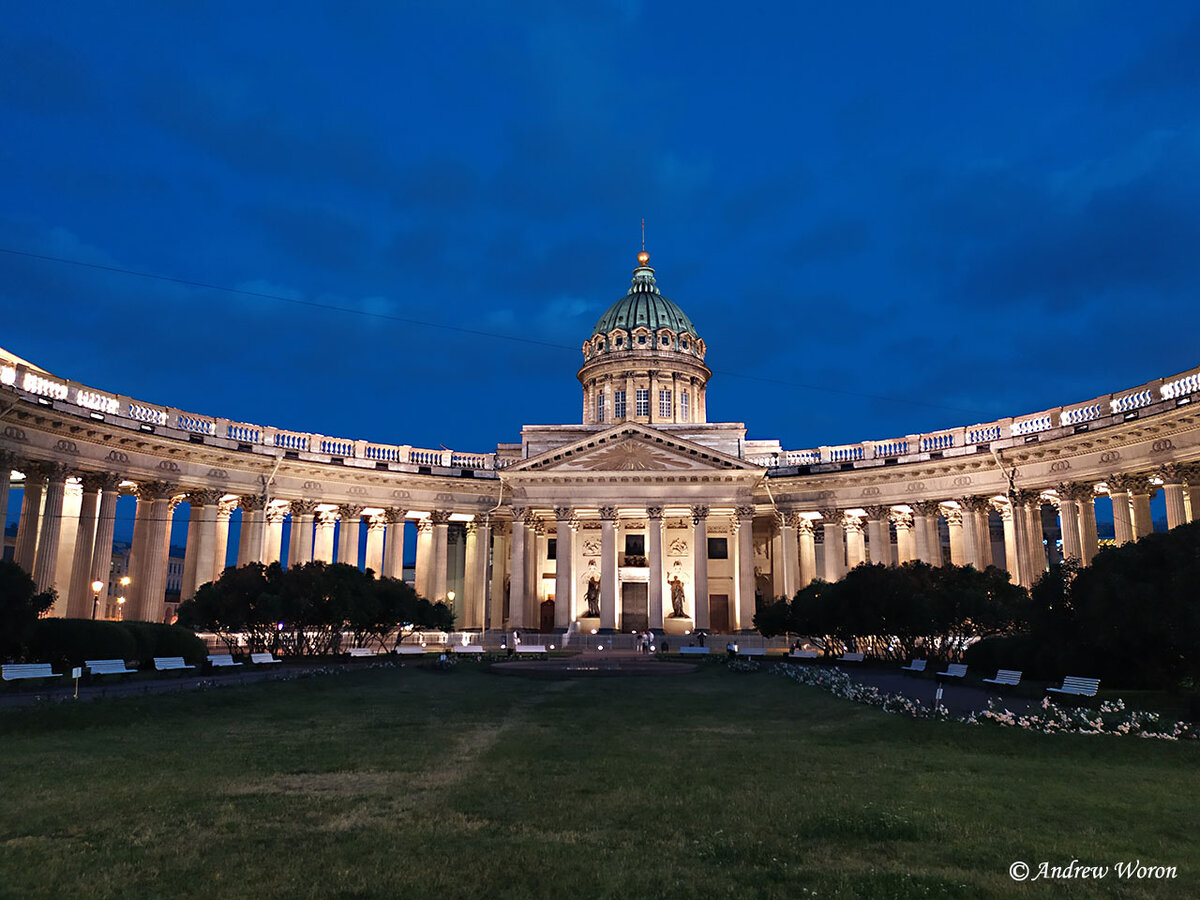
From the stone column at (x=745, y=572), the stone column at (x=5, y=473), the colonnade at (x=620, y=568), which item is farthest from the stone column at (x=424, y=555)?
the stone column at (x=5, y=473)

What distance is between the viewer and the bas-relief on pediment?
61.0 m

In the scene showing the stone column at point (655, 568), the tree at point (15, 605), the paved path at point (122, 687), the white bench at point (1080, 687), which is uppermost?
the stone column at point (655, 568)

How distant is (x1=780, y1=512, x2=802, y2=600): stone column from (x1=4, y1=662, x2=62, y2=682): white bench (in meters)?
48.5

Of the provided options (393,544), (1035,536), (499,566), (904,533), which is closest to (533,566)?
(499,566)

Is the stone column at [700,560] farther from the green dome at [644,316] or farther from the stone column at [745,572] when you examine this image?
the green dome at [644,316]

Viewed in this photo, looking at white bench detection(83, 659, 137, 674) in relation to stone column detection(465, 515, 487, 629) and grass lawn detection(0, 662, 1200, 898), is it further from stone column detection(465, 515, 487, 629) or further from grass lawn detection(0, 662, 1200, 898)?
stone column detection(465, 515, 487, 629)

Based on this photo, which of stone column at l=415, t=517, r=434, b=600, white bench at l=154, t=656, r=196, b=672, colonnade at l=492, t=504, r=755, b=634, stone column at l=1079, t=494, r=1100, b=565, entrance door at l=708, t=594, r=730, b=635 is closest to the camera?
white bench at l=154, t=656, r=196, b=672

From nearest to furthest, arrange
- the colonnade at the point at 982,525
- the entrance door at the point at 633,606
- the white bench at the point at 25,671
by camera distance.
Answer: the white bench at the point at 25,671 < the colonnade at the point at 982,525 < the entrance door at the point at 633,606

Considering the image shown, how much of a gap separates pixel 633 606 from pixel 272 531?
28373mm

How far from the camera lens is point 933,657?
3831 cm

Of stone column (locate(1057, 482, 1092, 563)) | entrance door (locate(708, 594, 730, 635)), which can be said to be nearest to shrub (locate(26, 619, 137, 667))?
stone column (locate(1057, 482, 1092, 563))

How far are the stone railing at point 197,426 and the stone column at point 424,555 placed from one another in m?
4.68

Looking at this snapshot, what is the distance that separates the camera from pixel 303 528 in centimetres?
5869

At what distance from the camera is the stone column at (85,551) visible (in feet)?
149
